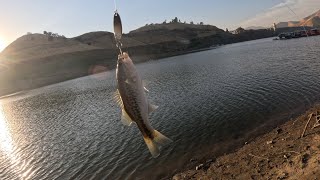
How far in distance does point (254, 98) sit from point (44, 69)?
140473 mm

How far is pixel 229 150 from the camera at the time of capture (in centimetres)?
2369

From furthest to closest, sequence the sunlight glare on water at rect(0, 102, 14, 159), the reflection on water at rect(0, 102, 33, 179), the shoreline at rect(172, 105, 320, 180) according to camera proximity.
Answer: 1. the sunlight glare on water at rect(0, 102, 14, 159)
2. the reflection on water at rect(0, 102, 33, 179)
3. the shoreline at rect(172, 105, 320, 180)

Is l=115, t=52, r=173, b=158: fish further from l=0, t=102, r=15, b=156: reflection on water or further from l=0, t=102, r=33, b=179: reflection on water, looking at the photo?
l=0, t=102, r=15, b=156: reflection on water

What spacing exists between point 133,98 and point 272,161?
14507 millimetres

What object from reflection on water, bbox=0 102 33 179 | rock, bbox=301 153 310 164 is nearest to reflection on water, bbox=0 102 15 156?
reflection on water, bbox=0 102 33 179

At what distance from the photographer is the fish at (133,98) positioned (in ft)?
14.4

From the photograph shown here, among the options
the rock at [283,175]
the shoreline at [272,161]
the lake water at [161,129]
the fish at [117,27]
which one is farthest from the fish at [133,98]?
the lake water at [161,129]

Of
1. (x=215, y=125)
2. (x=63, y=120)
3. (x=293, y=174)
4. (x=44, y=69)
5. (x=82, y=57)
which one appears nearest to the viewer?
(x=293, y=174)

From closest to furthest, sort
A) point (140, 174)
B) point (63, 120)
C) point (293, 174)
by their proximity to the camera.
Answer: point (293, 174) < point (140, 174) < point (63, 120)

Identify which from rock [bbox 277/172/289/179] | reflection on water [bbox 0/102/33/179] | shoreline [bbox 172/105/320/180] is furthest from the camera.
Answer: reflection on water [bbox 0/102/33/179]

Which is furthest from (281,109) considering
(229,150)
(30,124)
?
(30,124)

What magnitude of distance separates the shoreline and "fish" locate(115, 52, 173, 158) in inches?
434

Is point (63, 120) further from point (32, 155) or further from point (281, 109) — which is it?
point (281, 109)

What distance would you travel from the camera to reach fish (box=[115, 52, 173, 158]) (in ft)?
14.4
